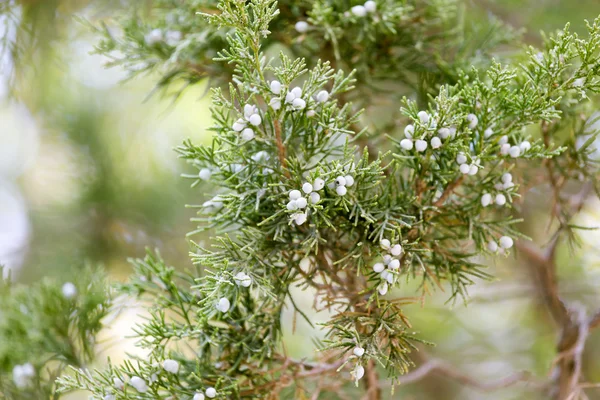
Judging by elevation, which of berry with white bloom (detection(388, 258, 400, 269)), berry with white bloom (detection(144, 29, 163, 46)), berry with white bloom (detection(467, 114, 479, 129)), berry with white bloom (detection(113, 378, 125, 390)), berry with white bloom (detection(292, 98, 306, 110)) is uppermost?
berry with white bloom (detection(144, 29, 163, 46))

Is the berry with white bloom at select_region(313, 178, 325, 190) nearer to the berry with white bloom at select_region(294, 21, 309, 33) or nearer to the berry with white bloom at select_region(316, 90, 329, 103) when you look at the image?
the berry with white bloom at select_region(316, 90, 329, 103)

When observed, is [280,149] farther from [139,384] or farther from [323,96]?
[139,384]

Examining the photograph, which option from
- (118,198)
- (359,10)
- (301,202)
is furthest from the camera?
(118,198)

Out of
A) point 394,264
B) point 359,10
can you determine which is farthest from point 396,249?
point 359,10

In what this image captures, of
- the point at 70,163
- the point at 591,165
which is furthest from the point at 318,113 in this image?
the point at 70,163

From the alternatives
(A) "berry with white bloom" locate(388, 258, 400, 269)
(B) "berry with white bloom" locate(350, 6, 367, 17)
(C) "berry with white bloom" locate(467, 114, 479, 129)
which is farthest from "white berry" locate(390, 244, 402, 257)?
(B) "berry with white bloom" locate(350, 6, 367, 17)
